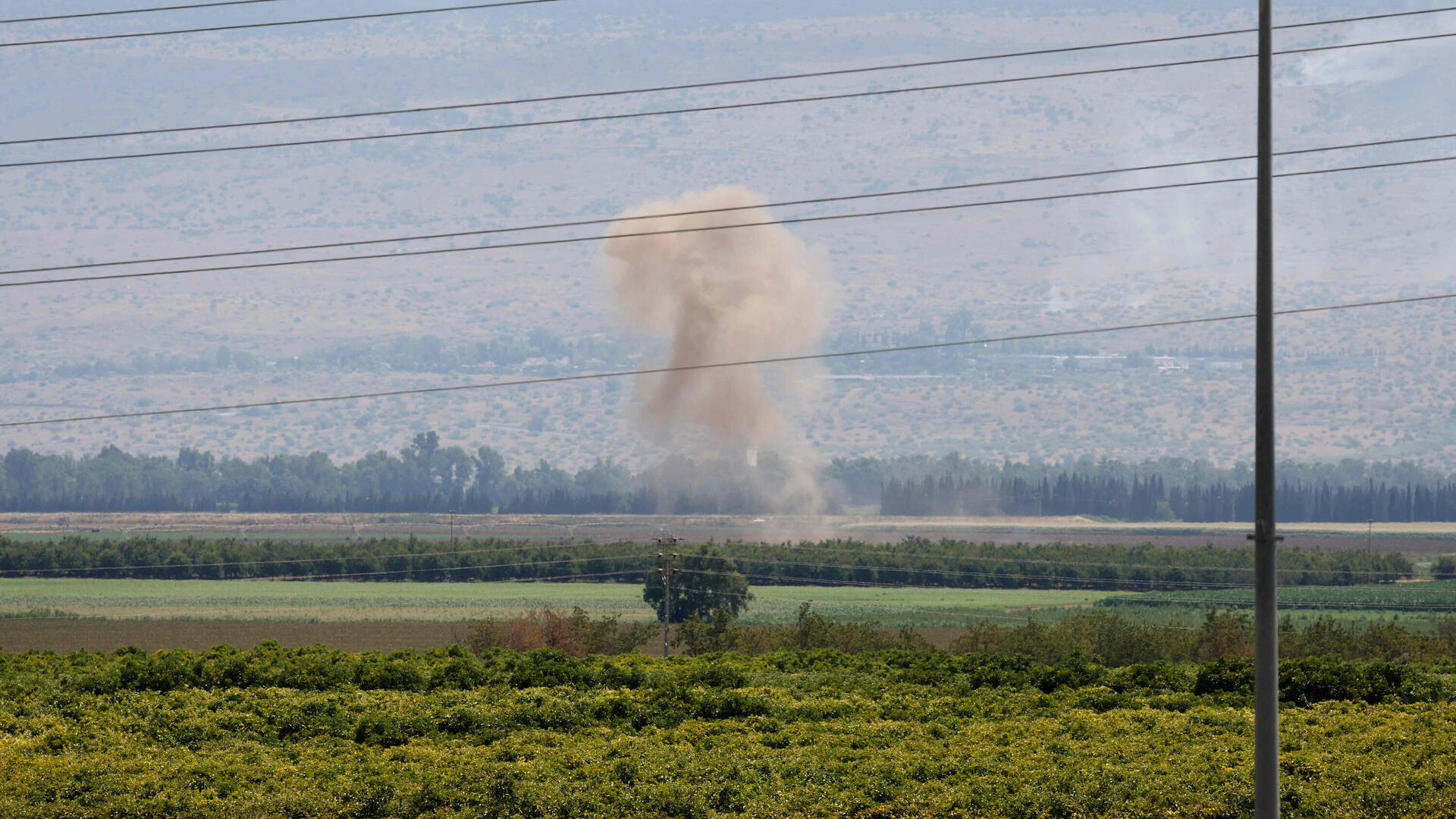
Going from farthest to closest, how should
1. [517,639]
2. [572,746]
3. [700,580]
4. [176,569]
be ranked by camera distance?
[176,569], [700,580], [517,639], [572,746]

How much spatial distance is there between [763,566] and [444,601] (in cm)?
5388

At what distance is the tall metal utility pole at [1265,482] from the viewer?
18.1m

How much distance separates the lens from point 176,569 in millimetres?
185500

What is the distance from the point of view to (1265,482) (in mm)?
18391

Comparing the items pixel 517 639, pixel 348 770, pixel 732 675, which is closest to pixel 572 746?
pixel 348 770

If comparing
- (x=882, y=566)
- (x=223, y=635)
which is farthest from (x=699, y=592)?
(x=882, y=566)

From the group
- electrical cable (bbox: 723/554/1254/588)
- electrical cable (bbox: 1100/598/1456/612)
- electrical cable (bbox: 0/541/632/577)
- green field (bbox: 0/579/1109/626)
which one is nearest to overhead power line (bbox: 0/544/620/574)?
electrical cable (bbox: 0/541/632/577)

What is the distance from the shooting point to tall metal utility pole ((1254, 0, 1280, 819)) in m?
18.1

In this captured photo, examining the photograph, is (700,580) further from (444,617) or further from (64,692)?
(64,692)

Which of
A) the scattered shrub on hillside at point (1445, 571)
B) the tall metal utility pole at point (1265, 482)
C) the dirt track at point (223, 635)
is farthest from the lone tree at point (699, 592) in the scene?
the scattered shrub on hillside at point (1445, 571)

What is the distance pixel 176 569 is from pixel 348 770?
17015cm

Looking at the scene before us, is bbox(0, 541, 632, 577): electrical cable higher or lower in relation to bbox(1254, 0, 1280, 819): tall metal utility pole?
lower

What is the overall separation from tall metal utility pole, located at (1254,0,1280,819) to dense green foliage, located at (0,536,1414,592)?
159604mm

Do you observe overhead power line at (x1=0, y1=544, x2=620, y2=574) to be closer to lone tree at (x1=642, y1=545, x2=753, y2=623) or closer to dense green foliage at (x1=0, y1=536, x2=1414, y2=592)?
dense green foliage at (x1=0, y1=536, x2=1414, y2=592)
